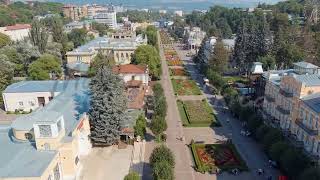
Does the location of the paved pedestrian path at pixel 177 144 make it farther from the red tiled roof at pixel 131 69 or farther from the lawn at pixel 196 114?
the red tiled roof at pixel 131 69

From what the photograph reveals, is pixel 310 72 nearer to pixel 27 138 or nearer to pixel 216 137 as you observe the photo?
pixel 216 137

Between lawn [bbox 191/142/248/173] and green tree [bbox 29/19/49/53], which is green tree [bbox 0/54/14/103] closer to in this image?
green tree [bbox 29/19/49/53]

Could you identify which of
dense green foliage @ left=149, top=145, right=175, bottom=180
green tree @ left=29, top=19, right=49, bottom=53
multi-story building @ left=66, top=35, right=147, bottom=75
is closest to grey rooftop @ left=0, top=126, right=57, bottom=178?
dense green foliage @ left=149, top=145, right=175, bottom=180

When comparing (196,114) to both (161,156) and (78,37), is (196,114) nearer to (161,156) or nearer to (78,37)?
(161,156)

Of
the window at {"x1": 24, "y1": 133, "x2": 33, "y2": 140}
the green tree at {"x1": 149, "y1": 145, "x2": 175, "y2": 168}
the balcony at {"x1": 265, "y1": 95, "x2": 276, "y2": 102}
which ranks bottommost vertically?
the green tree at {"x1": 149, "y1": 145, "x2": 175, "y2": 168}

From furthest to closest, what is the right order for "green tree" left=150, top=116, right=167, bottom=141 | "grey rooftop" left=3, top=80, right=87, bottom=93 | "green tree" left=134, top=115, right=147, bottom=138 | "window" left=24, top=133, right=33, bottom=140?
"grey rooftop" left=3, top=80, right=87, bottom=93 < "green tree" left=134, top=115, right=147, bottom=138 < "green tree" left=150, top=116, right=167, bottom=141 < "window" left=24, top=133, right=33, bottom=140

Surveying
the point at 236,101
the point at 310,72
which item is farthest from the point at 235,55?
the point at 310,72

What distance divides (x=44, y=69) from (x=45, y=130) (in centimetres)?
3767

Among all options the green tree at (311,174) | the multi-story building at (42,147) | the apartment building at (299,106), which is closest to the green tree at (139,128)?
the multi-story building at (42,147)

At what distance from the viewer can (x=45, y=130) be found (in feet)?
99.8

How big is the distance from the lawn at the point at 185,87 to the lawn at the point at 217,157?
24.5 metres

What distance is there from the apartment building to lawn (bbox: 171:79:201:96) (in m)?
21.5

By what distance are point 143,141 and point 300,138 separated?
18992mm

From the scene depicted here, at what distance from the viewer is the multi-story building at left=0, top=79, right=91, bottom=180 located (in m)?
27.1
